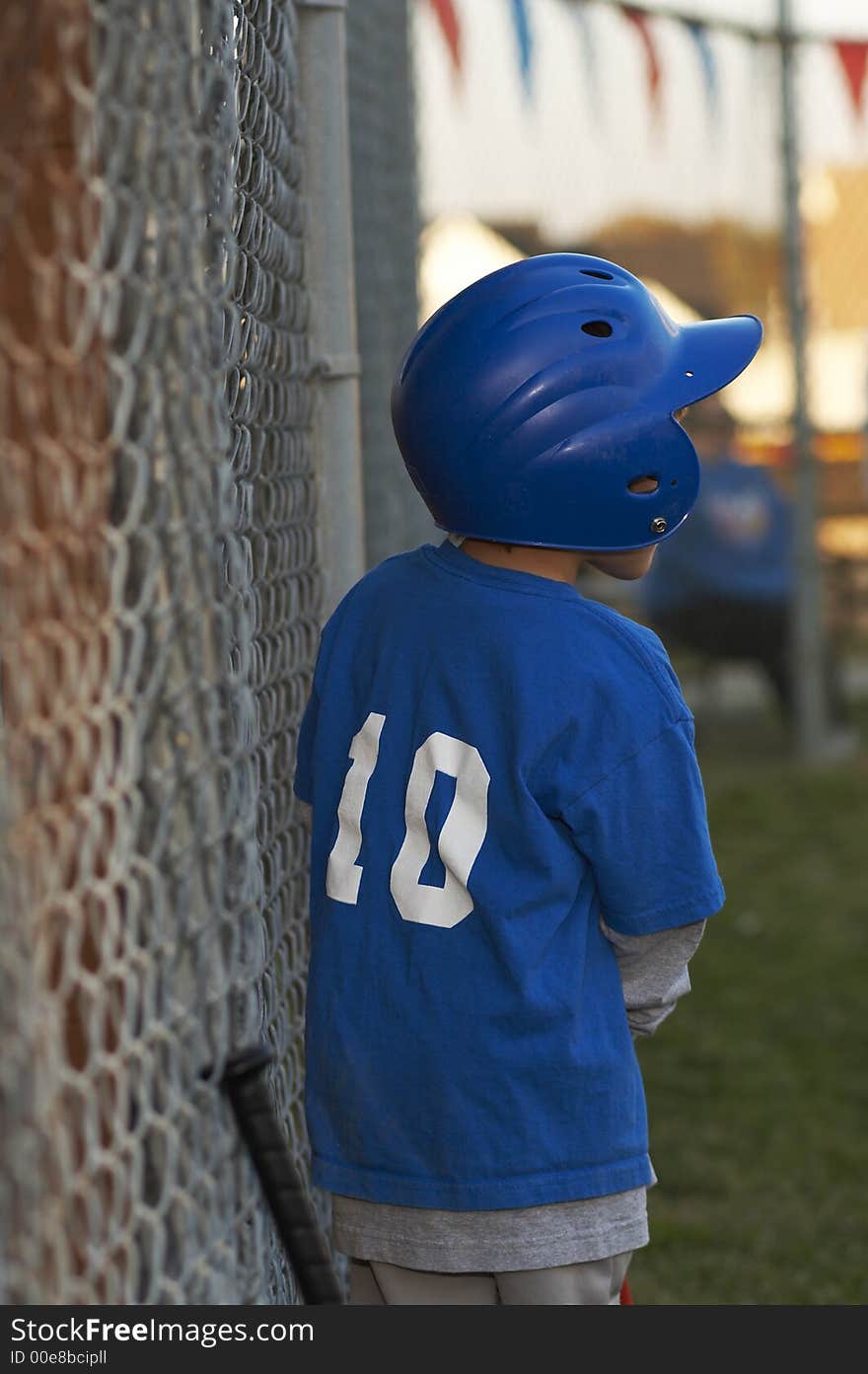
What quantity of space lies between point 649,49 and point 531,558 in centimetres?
694

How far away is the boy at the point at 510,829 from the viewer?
6.59ft

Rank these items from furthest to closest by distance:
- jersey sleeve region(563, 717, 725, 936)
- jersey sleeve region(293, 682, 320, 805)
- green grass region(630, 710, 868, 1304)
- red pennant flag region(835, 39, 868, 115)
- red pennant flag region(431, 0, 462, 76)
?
red pennant flag region(835, 39, 868, 115) < red pennant flag region(431, 0, 462, 76) < green grass region(630, 710, 868, 1304) < jersey sleeve region(293, 682, 320, 805) < jersey sleeve region(563, 717, 725, 936)

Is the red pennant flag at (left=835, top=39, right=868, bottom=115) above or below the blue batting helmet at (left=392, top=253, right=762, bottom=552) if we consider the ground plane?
above

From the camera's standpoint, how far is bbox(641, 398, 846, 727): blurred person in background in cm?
966

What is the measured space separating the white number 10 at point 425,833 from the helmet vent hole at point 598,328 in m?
0.54

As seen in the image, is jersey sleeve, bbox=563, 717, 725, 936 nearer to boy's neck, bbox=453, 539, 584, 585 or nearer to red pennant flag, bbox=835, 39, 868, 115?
boy's neck, bbox=453, 539, 584, 585

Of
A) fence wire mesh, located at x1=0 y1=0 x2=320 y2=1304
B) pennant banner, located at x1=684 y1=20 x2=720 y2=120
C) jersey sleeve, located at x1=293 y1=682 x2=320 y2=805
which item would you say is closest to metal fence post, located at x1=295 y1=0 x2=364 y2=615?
jersey sleeve, located at x1=293 y1=682 x2=320 y2=805

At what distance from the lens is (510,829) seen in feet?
6.63

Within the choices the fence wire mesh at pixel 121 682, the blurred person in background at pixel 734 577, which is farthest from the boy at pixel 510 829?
the blurred person in background at pixel 734 577

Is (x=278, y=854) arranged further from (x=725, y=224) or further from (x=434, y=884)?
(x=725, y=224)

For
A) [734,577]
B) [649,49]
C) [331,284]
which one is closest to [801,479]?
[734,577]

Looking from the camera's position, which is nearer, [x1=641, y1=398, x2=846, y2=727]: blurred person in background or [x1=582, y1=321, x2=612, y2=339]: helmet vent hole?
[x1=582, y1=321, x2=612, y2=339]: helmet vent hole

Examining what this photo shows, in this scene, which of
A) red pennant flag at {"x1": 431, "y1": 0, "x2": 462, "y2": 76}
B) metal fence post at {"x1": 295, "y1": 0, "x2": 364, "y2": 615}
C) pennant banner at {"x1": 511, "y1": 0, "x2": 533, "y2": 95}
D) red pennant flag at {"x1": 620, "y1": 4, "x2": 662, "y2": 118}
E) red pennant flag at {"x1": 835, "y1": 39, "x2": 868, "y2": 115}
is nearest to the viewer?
metal fence post at {"x1": 295, "y1": 0, "x2": 364, "y2": 615}
